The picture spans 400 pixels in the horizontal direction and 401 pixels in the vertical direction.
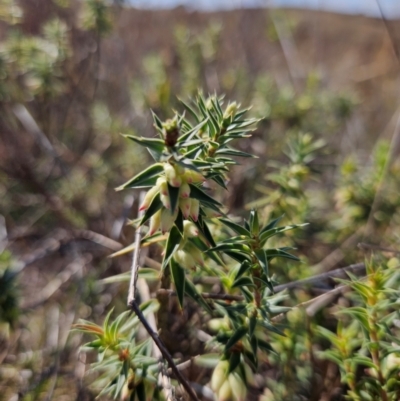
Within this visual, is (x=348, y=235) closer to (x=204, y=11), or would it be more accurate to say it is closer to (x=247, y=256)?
(x=247, y=256)

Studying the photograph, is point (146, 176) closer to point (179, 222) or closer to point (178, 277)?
point (179, 222)

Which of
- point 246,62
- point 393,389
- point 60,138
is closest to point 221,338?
point 393,389

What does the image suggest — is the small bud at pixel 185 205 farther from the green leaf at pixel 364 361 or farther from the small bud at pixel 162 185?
the green leaf at pixel 364 361

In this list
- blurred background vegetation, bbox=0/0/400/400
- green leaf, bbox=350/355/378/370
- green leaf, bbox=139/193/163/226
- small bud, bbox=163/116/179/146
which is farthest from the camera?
blurred background vegetation, bbox=0/0/400/400

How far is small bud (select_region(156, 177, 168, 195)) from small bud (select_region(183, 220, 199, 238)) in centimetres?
17

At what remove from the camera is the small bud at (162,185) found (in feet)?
2.94

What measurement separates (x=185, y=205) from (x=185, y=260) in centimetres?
20

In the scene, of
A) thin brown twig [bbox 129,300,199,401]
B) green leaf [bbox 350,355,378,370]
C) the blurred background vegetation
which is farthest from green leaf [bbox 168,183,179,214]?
the blurred background vegetation

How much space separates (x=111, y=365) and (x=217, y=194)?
1.39 metres

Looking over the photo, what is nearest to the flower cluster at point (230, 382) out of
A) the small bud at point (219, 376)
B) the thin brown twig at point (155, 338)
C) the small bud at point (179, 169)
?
the small bud at point (219, 376)

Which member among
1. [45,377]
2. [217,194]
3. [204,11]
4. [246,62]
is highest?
[204,11]

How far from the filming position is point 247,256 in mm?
1081

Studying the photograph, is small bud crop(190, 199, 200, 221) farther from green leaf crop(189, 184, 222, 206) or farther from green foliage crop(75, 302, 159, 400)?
green foliage crop(75, 302, 159, 400)

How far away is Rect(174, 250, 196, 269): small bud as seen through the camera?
3.54 ft
